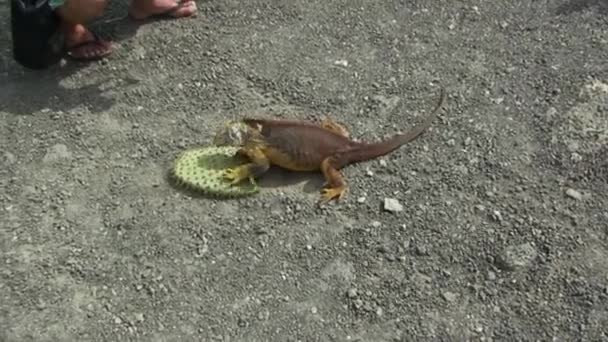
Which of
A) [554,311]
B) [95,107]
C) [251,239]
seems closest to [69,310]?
[251,239]

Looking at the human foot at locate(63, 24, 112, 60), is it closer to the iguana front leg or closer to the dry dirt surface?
the dry dirt surface

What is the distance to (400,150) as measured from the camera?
3910 mm

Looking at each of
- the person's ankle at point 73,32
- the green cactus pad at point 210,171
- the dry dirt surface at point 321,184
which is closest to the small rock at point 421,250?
Answer: the dry dirt surface at point 321,184

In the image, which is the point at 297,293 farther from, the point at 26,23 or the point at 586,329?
the point at 26,23

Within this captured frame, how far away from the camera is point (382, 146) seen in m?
3.87

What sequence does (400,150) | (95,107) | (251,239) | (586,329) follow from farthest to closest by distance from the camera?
(95,107) < (400,150) < (251,239) < (586,329)

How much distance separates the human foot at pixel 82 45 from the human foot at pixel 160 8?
32 cm

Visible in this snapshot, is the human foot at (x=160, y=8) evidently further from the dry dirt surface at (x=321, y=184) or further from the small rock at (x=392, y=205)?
the small rock at (x=392, y=205)

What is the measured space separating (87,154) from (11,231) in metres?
0.55

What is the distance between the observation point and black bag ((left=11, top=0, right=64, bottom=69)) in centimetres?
430

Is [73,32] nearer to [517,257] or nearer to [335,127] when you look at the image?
[335,127]

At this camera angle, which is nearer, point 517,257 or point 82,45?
point 517,257

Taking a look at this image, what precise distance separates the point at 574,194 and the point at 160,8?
8.14ft

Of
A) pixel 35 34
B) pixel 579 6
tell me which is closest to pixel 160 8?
pixel 35 34
